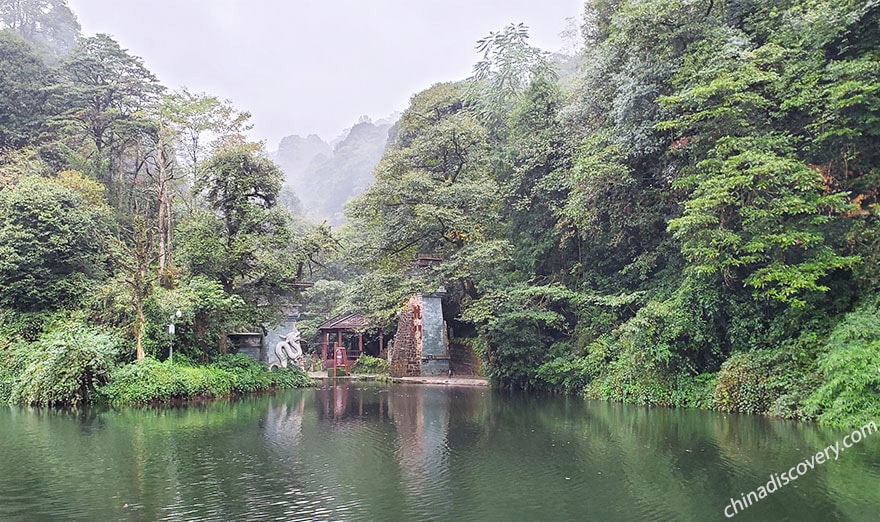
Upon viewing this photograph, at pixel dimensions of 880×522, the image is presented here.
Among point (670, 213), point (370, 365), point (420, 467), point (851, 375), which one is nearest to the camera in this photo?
point (420, 467)

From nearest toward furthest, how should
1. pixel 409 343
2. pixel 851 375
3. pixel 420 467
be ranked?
pixel 420 467
pixel 851 375
pixel 409 343

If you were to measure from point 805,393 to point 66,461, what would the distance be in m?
10.7

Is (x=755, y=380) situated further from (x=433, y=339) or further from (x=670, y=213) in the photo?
(x=433, y=339)

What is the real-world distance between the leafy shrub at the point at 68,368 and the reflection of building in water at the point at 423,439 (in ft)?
19.8

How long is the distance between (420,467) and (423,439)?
2.04 meters

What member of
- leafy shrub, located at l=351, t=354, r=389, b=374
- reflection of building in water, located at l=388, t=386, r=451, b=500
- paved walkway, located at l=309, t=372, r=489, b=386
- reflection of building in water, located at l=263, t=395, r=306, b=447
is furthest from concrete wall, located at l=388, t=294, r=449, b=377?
reflection of building in water, located at l=263, t=395, r=306, b=447

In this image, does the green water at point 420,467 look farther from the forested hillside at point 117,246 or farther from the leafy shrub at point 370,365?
the leafy shrub at point 370,365

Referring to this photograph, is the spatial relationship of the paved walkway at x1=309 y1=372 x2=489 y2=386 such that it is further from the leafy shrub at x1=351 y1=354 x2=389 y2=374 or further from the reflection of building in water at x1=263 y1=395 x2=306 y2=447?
the reflection of building in water at x1=263 y1=395 x2=306 y2=447

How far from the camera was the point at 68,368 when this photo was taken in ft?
40.3

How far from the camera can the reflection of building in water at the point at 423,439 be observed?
20.0ft

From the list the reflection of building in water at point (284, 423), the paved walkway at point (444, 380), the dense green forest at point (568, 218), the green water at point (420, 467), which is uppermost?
the dense green forest at point (568, 218)

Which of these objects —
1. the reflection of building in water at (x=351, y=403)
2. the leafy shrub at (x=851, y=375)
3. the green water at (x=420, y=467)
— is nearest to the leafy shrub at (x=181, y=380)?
the green water at (x=420, y=467)

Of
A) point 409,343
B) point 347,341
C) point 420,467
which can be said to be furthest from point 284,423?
point 347,341

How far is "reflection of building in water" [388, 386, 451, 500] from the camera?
6.11m
